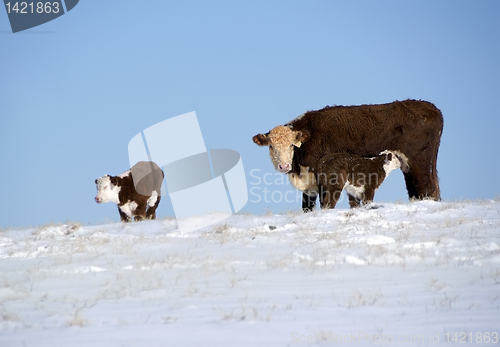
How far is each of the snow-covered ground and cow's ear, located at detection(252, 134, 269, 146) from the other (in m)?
3.93

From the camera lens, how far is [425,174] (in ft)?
41.4

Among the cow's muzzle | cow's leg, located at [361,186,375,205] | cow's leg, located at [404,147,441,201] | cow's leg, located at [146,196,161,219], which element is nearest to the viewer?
the cow's muzzle

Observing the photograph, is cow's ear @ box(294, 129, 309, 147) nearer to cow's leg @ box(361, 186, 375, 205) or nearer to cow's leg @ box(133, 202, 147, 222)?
cow's leg @ box(361, 186, 375, 205)

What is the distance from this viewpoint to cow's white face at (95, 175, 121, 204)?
1683 cm

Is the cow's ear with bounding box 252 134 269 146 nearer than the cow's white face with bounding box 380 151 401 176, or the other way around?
the cow's ear with bounding box 252 134 269 146

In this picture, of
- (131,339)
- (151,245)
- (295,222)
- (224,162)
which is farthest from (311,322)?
(224,162)

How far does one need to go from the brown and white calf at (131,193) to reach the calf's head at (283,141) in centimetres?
578

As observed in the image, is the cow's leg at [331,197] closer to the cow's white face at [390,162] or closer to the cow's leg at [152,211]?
the cow's white face at [390,162]

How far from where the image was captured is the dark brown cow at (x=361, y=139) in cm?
1239

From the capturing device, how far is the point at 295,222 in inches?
365

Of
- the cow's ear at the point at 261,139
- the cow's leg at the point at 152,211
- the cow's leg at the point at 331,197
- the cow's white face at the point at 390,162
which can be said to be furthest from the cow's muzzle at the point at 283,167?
the cow's leg at the point at 152,211

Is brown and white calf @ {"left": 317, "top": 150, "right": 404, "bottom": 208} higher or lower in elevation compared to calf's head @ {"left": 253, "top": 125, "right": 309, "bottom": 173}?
lower

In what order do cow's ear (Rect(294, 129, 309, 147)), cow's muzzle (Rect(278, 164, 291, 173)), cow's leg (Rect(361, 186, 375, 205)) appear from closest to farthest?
1. cow's muzzle (Rect(278, 164, 291, 173))
2. cow's ear (Rect(294, 129, 309, 147))
3. cow's leg (Rect(361, 186, 375, 205))

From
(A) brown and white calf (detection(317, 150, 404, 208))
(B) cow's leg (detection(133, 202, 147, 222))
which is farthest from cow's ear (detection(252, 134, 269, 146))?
(B) cow's leg (detection(133, 202, 147, 222))
